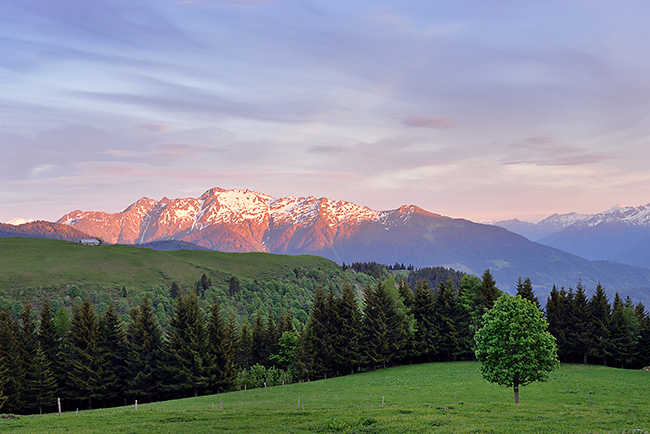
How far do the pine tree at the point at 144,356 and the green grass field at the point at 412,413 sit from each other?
22.2m

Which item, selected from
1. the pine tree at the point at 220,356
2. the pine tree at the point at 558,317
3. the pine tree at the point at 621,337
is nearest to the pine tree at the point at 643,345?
the pine tree at the point at 621,337

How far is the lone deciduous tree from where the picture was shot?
156 ft

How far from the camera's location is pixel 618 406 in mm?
41719

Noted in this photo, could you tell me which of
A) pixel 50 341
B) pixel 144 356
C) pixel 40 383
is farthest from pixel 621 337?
pixel 50 341

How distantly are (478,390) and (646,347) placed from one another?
6345cm

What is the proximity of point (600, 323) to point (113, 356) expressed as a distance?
100209 millimetres

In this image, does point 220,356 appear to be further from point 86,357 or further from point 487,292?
point 487,292

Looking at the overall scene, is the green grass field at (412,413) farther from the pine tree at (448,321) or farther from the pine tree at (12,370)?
the pine tree at (12,370)

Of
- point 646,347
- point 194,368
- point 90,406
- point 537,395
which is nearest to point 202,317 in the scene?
point 194,368

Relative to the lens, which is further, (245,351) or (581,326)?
(245,351)

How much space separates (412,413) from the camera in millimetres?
38594

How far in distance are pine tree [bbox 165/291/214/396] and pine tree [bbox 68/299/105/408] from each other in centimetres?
1193

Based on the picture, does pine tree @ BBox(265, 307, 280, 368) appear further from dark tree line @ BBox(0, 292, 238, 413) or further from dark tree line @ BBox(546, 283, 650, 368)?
dark tree line @ BBox(546, 283, 650, 368)

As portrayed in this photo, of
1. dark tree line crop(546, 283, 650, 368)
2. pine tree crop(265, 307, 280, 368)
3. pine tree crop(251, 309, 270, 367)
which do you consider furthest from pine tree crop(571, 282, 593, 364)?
pine tree crop(251, 309, 270, 367)
